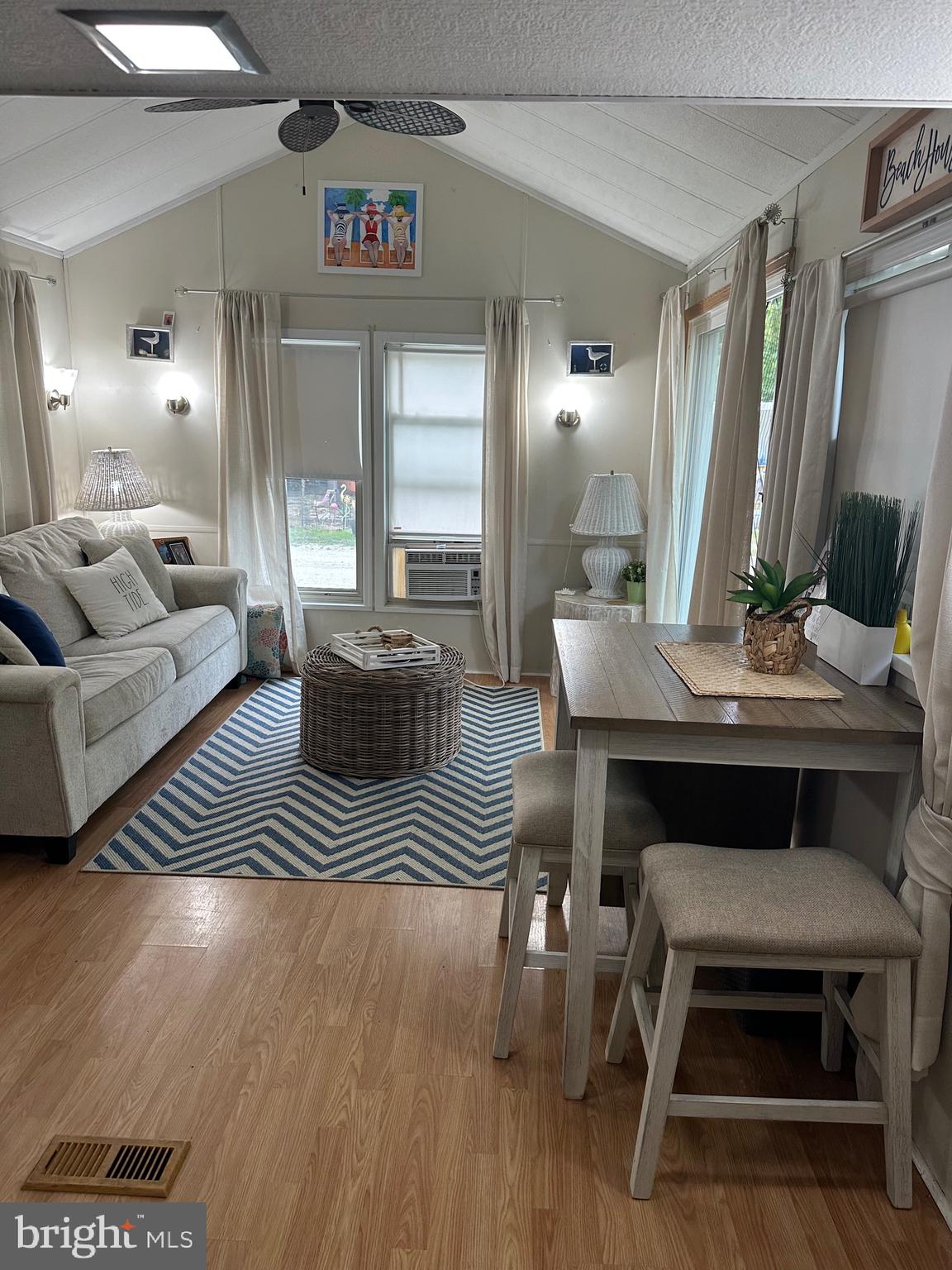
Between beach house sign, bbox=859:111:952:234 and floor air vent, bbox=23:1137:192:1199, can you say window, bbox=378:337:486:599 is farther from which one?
floor air vent, bbox=23:1137:192:1199

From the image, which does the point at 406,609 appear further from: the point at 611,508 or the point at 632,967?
the point at 632,967

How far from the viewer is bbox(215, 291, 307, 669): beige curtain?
515cm

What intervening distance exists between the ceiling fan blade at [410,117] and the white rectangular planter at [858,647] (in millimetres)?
1727

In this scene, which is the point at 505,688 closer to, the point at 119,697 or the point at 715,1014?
the point at 119,697

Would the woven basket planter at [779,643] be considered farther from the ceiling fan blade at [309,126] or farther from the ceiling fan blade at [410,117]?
the ceiling fan blade at [309,126]

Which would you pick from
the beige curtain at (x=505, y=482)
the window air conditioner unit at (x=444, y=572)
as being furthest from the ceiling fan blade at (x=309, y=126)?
the window air conditioner unit at (x=444, y=572)

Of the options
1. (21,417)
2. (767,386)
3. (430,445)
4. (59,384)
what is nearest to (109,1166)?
(767,386)

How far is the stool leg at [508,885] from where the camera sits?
253cm

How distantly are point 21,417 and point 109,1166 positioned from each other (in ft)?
12.4

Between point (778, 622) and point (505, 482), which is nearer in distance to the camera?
point (778, 622)

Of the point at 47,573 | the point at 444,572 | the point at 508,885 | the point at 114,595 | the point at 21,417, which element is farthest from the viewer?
the point at 444,572

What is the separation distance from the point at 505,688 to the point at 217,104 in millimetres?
3559

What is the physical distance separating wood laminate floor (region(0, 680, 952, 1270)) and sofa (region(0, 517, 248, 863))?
36 centimetres

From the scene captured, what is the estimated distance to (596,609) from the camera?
500 centimetres
